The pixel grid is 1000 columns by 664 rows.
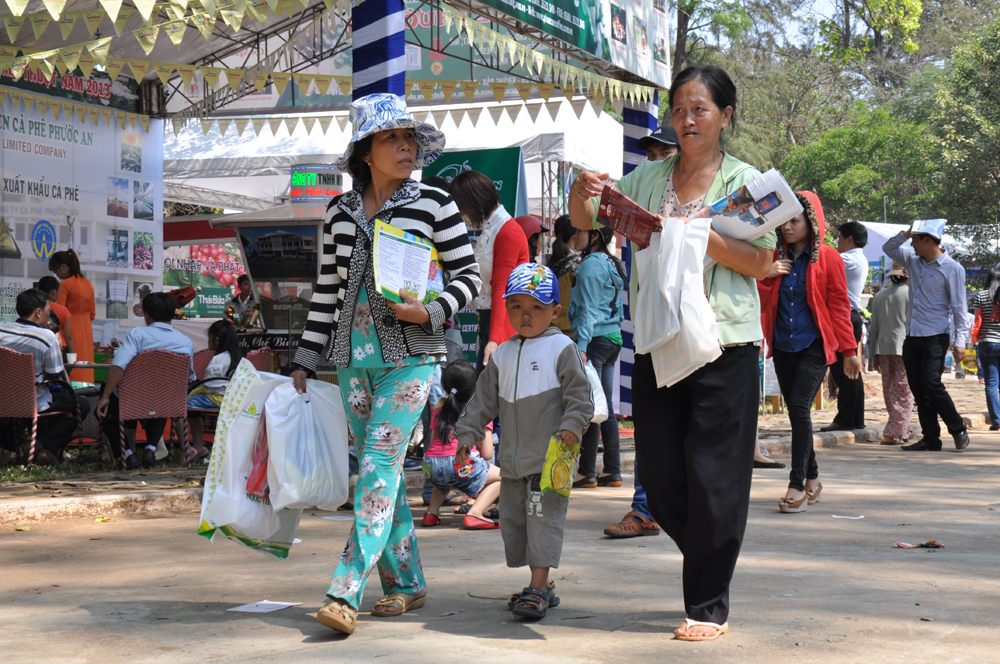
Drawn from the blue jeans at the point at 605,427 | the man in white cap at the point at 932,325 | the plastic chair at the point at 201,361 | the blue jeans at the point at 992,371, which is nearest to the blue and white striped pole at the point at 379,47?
the blue jeans at the point at 605,427

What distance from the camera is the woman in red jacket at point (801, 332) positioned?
6.80 metres

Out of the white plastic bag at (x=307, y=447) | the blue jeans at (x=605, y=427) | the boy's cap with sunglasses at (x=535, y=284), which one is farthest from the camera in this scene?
the blue jeans at (x=605, y=427)

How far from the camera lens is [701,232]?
142 inches

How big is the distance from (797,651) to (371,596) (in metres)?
1.83

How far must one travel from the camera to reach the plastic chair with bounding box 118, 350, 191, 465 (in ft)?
28.5

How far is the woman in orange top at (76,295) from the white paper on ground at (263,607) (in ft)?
Answer: 31.4

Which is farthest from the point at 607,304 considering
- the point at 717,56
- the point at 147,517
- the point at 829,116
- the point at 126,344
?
the point at 829,116

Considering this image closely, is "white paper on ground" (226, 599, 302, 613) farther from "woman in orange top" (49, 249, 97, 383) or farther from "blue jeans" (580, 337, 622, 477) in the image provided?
"woman in orange top" (49, 249, 97, 383)

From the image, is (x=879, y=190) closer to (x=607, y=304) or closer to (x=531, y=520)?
(x=607, y=304)

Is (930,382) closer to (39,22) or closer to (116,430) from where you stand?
(116,430)

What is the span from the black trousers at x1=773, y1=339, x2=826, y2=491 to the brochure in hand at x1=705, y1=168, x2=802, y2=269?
10.9 feet

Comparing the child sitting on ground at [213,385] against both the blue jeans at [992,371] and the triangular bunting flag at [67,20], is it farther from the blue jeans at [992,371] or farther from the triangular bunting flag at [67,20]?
the blue jeans at [992,371]

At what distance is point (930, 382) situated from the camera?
10.6m

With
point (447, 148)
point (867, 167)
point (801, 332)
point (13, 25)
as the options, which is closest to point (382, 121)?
point (801, 332)
